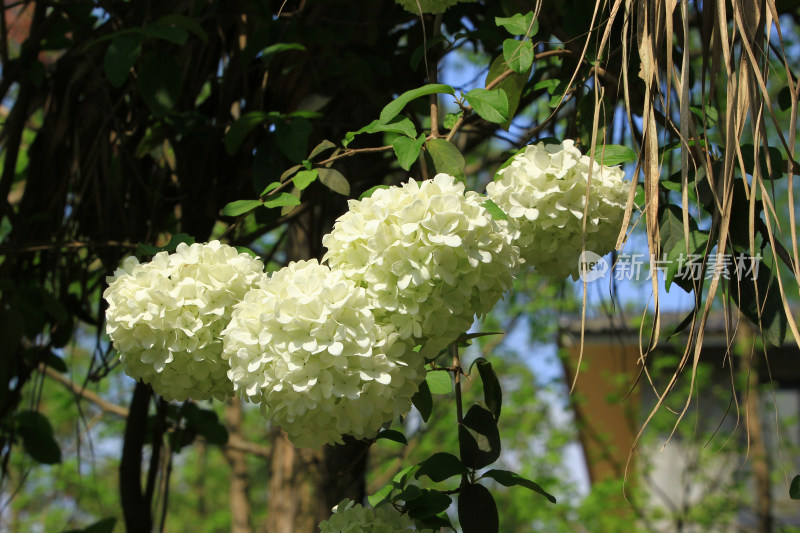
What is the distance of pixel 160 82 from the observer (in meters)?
1.35

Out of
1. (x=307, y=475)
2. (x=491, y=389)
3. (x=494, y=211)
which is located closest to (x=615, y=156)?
(x=494, y=211)

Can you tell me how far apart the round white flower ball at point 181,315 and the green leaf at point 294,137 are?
39cm

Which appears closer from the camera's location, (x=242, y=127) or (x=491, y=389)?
(x=491, y=389)

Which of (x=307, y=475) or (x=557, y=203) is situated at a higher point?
(x=557, y=203)

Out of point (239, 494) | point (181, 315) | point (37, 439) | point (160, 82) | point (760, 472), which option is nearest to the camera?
point (181, 315)

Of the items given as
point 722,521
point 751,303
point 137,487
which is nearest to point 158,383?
point 751,303

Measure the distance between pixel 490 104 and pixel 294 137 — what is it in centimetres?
42

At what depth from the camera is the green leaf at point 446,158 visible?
91 cm

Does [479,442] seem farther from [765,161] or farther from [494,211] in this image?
[765,161]

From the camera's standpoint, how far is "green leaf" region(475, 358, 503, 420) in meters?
1.00

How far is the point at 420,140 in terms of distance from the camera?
92cm

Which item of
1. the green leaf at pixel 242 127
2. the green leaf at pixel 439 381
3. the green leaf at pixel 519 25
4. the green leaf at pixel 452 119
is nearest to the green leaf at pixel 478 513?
the green leaf at pixel 439 381

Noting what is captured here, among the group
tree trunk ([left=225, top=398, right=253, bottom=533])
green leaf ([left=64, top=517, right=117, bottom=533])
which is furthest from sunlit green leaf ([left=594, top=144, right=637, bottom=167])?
tree trunk ([left=225, top=398, right=253, bottom=533])

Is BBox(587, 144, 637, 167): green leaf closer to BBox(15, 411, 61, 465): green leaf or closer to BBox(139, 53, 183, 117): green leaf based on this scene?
BBox(139, 53, 183, 117): green leaf
